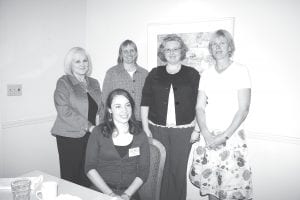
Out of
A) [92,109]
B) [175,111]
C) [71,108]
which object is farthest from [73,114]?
[175,111]

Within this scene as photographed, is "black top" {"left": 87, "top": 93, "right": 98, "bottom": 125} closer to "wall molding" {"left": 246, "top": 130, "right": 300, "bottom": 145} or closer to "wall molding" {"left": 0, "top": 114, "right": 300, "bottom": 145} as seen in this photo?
"wall molding" {"left": 0, "top": 114, "right": 300, "bottom": 145}

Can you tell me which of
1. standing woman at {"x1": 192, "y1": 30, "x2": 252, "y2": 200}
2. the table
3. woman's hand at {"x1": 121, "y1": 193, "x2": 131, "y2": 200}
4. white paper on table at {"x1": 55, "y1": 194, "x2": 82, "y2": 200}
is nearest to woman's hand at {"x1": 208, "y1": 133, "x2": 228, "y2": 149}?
standing woman at {"x1": 192, "y1": 30, "x2": 252, "y2": 200}

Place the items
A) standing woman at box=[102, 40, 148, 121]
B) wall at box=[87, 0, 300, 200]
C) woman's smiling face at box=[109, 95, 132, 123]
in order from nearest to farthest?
woman's smiling face at box=[109, 95, 132, 123]
wall at box=[87, 0, 300, 200]
standing woman at box=[102, 40, 148, 121]

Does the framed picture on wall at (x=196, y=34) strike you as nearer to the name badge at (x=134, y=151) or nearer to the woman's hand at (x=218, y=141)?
the woman's hand at (x=218, y=141)

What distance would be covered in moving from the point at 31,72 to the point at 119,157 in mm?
1892

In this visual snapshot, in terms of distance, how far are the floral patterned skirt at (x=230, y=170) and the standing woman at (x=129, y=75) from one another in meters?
0.98

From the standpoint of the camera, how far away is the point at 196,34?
3.07 m

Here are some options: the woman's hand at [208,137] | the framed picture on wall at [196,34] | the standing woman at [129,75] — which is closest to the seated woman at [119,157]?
the woman's hand at [208,137]

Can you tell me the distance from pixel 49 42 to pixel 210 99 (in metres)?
2.24

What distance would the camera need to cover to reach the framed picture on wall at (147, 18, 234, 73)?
2.95 m

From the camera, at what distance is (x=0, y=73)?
2789mm

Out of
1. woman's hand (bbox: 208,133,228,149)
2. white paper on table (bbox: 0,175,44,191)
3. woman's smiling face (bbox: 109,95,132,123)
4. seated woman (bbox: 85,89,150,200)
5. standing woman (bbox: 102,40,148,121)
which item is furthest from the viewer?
standing woman (bbox: 102,40,148,121)

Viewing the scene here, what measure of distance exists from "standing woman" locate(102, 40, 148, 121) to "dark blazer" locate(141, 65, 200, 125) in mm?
293

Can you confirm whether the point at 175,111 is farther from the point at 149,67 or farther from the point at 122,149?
the point at 149,67
